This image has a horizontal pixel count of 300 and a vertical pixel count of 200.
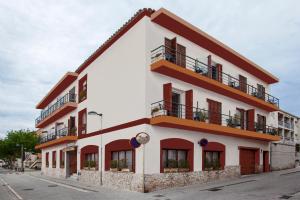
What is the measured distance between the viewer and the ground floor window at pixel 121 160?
72.6 ft

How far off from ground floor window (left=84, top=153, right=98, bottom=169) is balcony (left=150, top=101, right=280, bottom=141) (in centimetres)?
908

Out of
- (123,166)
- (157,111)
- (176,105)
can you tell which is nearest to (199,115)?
(176,105)

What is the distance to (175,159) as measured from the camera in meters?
22.3

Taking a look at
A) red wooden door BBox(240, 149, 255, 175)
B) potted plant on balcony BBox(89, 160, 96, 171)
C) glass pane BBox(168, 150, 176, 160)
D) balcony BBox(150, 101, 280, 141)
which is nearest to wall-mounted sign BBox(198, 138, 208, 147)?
balcony BBox(150, 101, 280, 141)

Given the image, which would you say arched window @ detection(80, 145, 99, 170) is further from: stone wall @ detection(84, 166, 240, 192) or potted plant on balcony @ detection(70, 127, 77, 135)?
potted plant on balcony @ detection(70, 127, 77, 135)

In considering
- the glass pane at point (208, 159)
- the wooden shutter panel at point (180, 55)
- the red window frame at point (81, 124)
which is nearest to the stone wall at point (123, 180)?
the glass pane at point (208, 159)

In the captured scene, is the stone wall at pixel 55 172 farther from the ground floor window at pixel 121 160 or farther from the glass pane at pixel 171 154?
the glass pane at pixel 171 154

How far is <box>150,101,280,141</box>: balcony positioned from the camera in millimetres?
20420

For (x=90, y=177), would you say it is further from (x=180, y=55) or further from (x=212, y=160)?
(x=180, y=55)

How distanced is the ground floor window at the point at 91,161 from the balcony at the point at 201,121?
357 inches

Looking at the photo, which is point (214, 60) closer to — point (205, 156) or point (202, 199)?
point (205, 156)

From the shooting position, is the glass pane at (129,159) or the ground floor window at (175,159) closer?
the ground floor window at (175,159)

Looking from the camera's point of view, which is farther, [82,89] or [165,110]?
[82,89]

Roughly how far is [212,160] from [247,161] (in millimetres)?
6078
